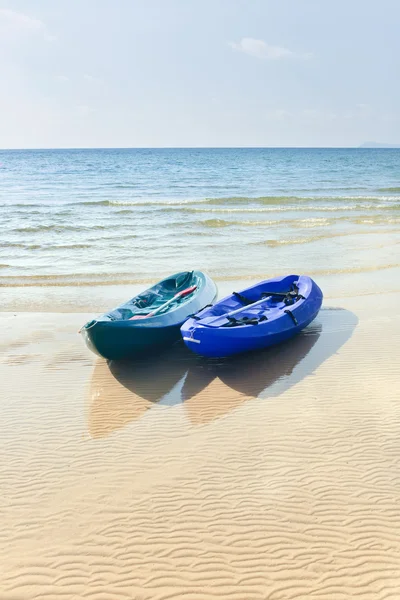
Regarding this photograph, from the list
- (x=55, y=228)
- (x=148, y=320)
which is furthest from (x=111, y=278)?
(x=55, y=228)

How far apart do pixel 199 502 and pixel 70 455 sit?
1.43 m

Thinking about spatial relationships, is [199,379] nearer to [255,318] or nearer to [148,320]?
[148,320]

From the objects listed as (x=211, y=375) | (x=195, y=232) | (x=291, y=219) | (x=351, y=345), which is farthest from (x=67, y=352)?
(x=291, y=219)

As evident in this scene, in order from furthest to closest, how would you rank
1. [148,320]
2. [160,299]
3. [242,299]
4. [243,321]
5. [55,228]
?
[55,228] → [160,299] → [242,299] → [243,321] → [148,320]

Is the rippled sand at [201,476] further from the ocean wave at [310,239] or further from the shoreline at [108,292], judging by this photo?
the ocean wave at [310,239]

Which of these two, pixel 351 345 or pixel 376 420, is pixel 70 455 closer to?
pixel 376 420

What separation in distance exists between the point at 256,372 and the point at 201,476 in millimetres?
2402

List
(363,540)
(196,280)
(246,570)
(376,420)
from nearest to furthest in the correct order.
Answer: (246,570)
(363,540)
(376,420)
(196,280)

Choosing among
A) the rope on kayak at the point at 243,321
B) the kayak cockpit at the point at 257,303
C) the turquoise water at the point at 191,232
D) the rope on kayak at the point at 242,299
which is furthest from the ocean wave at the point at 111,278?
the rope on kayak at the point at 243,321

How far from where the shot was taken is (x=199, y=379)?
6902mm

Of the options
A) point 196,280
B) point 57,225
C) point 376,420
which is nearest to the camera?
point 376,420

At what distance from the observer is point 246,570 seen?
150 inches

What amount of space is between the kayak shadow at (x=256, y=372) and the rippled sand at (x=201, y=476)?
0.03 metres

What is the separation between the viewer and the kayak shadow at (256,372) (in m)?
6.25
